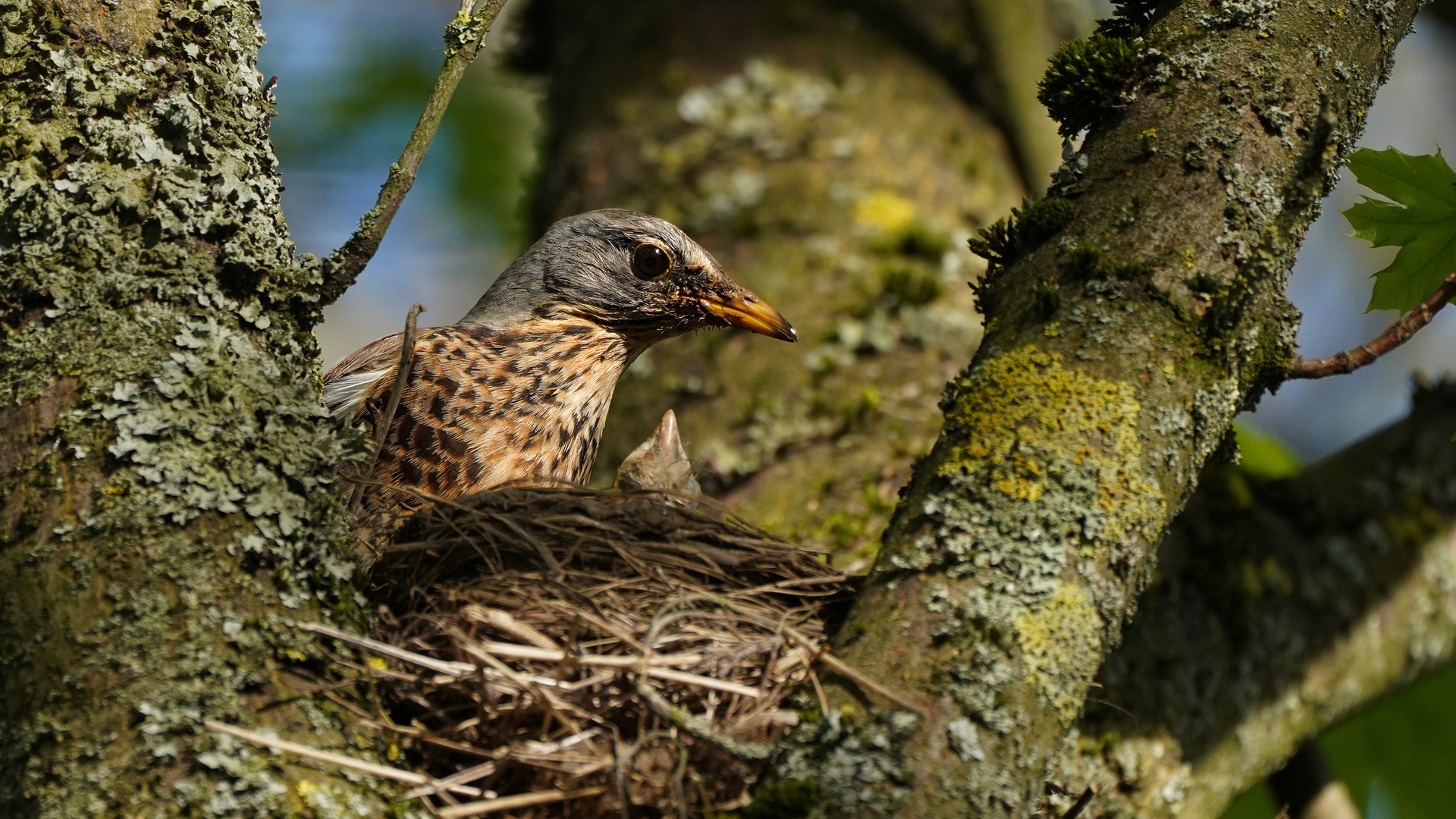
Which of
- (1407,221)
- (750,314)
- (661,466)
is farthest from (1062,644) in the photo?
(750,314)

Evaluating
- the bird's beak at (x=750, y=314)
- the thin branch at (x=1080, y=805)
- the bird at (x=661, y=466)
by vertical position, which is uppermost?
the bird's beak at (x=750, y=314)

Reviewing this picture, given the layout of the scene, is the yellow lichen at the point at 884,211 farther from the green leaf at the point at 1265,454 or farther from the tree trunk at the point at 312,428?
the tree trunk at the point at 312,428

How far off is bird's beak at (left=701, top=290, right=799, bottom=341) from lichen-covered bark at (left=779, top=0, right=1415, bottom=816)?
5.09 feet

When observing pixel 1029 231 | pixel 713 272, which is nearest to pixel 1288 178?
pixel 1029 231

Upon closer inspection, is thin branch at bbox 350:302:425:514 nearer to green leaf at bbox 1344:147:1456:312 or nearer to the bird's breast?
the bird's breast

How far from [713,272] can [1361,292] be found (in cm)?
1103

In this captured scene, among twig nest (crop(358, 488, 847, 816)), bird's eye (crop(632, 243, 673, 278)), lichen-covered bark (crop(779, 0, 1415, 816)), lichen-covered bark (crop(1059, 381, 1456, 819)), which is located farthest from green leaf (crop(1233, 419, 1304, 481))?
twig nest (crop(358, 488, 847, 816))

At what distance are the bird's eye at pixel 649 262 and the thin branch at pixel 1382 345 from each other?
90.8 inches

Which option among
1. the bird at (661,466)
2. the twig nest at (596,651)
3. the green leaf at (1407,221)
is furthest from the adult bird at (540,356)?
the green leaf at (1407,221)

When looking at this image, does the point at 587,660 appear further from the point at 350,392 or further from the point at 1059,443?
the point at 350,392

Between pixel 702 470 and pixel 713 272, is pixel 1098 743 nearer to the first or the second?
pixel 702 470

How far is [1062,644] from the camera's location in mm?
2076

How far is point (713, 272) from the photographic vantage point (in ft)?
13.9

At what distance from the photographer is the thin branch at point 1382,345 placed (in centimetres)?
241
